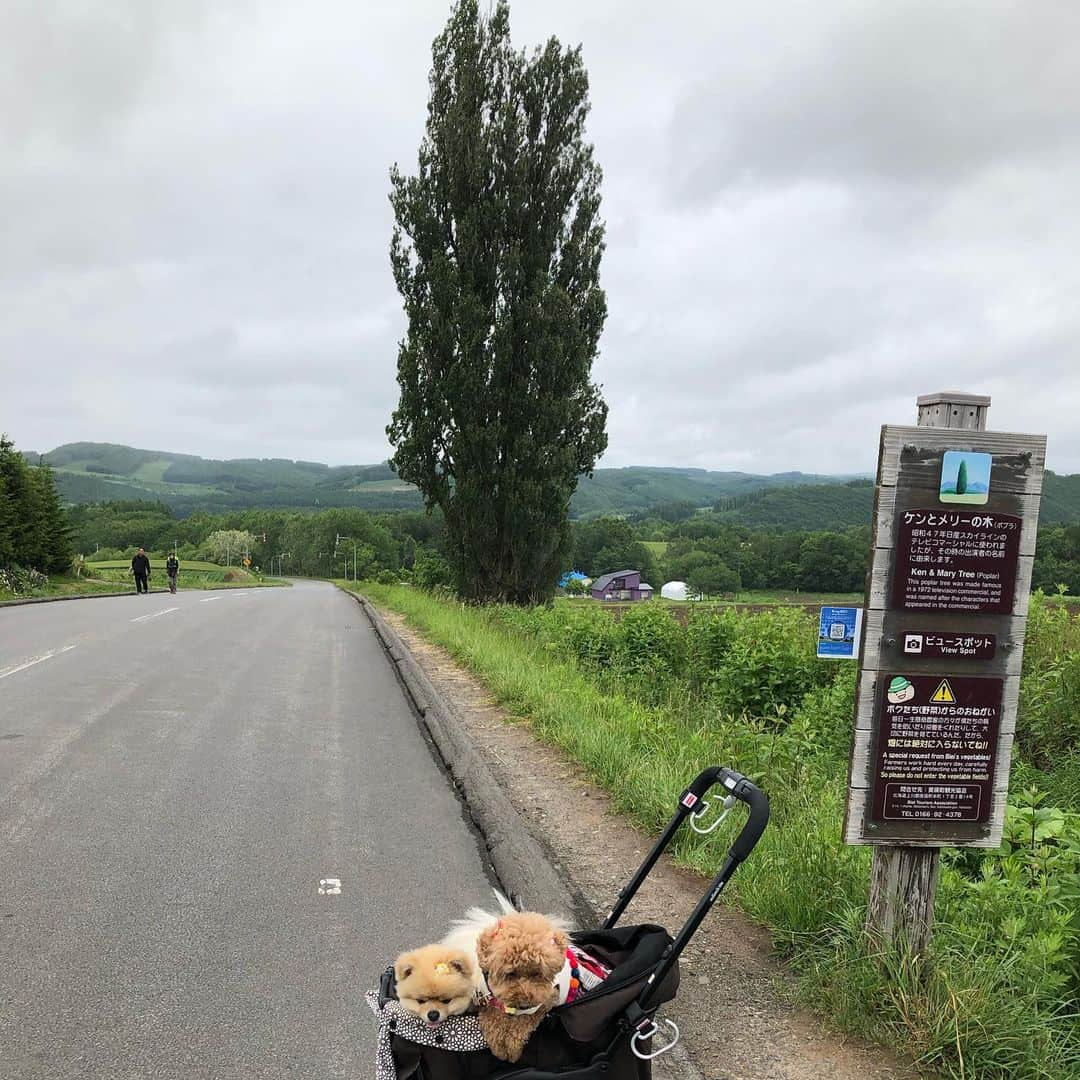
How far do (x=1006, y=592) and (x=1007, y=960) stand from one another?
1377 millimetres

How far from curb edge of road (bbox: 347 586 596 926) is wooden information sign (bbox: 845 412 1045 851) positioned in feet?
5.86

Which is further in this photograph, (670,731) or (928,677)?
(670,731)

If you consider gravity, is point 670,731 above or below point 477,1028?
below

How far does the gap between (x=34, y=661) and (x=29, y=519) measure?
24803 millimetres

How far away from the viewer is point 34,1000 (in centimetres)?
335

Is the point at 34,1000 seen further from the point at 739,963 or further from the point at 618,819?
the point at 618,819

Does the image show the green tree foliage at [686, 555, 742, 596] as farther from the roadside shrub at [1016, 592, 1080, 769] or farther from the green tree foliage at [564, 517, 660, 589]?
the roadside shrub at [1016, 592, 1080, 769]

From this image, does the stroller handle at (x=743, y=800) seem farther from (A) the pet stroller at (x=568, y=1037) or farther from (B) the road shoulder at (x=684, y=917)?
(B) the road shoulder at (x=684, y=917)

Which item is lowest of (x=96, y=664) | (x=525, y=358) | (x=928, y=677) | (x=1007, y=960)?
(x=96, y=664)

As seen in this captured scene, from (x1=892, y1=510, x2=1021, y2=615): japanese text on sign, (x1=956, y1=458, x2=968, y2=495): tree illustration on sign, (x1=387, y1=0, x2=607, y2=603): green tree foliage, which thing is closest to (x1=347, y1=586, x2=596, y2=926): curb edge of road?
(x1=892, y1=510, x2=1021, y2=615): japanese text on sign

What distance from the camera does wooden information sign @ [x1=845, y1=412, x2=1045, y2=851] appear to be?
118 inches

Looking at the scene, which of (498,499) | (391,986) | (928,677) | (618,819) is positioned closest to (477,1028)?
(391,986)

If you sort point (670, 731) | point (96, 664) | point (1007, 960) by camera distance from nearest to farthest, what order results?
point (1007, 960), point (670, 731), point (96, 664)

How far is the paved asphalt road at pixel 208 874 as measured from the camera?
318 centimetres
